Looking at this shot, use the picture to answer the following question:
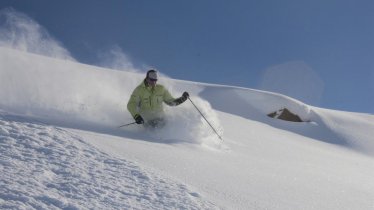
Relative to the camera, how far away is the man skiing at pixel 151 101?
367 inches

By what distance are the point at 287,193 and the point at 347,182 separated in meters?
2.81

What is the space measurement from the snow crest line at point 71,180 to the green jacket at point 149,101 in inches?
140

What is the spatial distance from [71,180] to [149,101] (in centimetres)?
522

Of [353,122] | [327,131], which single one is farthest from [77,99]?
[353,122]

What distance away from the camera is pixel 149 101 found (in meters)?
9.62

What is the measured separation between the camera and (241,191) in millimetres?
5477

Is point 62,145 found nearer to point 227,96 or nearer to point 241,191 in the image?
point 241,191

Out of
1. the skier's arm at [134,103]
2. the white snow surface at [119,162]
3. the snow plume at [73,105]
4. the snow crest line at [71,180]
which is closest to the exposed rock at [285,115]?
the white snow surface at [119,162]

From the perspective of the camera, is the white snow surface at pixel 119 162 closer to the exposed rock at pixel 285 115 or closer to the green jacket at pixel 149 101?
the green jacket at pixel 149 101

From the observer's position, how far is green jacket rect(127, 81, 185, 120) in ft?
31.0

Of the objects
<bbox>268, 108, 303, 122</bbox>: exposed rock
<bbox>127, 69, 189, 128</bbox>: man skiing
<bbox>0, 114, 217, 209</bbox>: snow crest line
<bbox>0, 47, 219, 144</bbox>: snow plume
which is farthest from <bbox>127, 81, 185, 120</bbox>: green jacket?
<bbox>268, 108, 303, 122</bbox>: exposed rock

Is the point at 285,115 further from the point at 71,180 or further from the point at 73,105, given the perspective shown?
the point at 71,180

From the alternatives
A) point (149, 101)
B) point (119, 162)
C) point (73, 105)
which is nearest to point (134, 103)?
point (149, 101)

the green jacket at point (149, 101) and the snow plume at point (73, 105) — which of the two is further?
the green jacket at point (149, 101)
